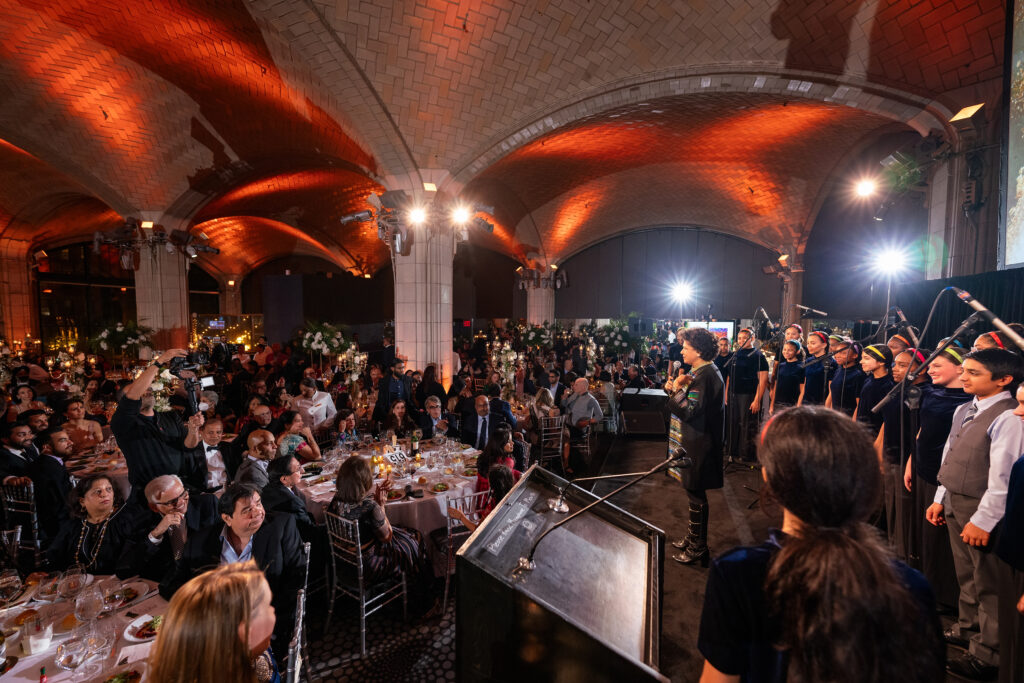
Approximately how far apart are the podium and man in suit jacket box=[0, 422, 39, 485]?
463 centimetres

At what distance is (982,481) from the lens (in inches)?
106

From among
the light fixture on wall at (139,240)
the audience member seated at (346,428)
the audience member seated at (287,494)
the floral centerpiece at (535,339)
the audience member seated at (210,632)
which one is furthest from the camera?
the floral centerpiece at (535,339)

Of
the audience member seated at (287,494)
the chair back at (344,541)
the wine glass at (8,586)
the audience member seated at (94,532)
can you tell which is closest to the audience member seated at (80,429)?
the audience member seated at (94,532)

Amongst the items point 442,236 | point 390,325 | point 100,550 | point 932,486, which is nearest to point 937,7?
point 932,486

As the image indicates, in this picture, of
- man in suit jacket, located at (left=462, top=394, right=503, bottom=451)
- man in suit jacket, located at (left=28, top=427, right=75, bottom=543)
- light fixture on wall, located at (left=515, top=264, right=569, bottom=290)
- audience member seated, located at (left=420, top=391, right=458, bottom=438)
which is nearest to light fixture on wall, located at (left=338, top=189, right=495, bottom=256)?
audience member seated, located at (left=420, top=391, right=458, bottom=438)

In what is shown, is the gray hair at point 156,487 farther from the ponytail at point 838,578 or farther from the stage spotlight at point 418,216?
the stage spotlight at point 418,216

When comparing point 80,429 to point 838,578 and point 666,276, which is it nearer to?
point 838,578

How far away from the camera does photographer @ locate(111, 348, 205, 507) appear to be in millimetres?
3709

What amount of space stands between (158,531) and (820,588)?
139 inches

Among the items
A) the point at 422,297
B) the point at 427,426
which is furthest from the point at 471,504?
the point at 422,297

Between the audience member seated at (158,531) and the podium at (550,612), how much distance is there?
228 cm

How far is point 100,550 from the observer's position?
287 cm

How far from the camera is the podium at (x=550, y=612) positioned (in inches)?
58.6

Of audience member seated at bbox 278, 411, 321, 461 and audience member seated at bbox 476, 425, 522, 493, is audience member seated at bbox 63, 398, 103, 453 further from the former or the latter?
audience member seated at bbox 476, 425, 522, 493
